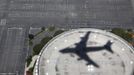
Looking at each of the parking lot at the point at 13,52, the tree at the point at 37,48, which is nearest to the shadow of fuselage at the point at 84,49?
the tree at the point at 37,48

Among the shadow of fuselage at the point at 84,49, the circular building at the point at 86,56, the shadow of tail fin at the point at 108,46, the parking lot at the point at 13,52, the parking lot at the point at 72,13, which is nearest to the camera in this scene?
the circular building at the point at 86,56

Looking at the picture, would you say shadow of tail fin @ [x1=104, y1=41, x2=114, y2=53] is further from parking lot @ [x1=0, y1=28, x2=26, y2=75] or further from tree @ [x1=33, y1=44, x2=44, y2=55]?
parking lot @ [x1=0, y1=28, x2=26, y2=75]

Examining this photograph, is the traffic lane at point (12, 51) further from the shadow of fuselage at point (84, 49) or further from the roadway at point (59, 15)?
the shadow of fuselage at point (84, 49)

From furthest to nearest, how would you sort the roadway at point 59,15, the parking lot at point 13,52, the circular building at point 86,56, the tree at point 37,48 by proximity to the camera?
1. the roadway at point 59,15
2. the tree at point 37,48
3. the parking lot at point 13,52
4. the circular building at point 86,56

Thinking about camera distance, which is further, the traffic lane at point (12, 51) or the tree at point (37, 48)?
the tree at point (37, 48)

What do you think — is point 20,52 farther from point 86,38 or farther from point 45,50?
point 86,38

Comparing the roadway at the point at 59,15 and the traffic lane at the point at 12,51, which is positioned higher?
the roadway at the point at 59,15

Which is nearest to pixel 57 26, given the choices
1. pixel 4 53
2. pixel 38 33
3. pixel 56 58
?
pixel 38 33
